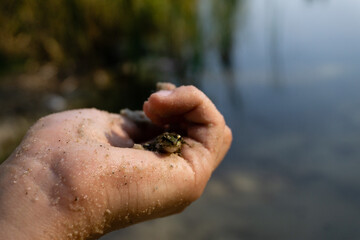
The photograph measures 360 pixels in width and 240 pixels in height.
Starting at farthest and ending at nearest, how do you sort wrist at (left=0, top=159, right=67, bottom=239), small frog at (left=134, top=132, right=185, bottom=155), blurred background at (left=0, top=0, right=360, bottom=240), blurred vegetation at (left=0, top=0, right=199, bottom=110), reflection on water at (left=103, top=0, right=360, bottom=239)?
blurred vegetation at (left=0, top=0, right=199, bottom=110), blurred background at (left=0, top=0, right=360, bottom=240), reflection on water at (left=103, top=0, right=360, bottom=239), small frog at (left=134, top=132, right=185, bottom=155), wrist at (left=0, top=159, right=67, bottom=239)

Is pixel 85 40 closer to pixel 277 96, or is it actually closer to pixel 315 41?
pixel 277 96

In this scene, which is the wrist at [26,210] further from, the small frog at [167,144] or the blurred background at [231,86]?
the blurred background at [231,86]

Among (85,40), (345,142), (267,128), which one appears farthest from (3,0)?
(345,142)

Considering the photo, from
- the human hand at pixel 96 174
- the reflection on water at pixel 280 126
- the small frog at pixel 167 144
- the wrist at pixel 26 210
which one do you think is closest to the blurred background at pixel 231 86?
the reflection on water at pixel 280 126

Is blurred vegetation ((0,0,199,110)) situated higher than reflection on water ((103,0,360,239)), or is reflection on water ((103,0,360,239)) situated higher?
blurred vegetation ((0,0,199,110))

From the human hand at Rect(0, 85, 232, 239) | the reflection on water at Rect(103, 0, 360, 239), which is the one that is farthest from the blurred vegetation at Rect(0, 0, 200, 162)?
the human hand at Rect(0, 85, 232, 239)

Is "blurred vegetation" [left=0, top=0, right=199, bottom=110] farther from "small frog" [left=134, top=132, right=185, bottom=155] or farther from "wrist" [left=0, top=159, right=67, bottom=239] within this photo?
"wrist" [left=0, top=159, right=67, bottom=239]
